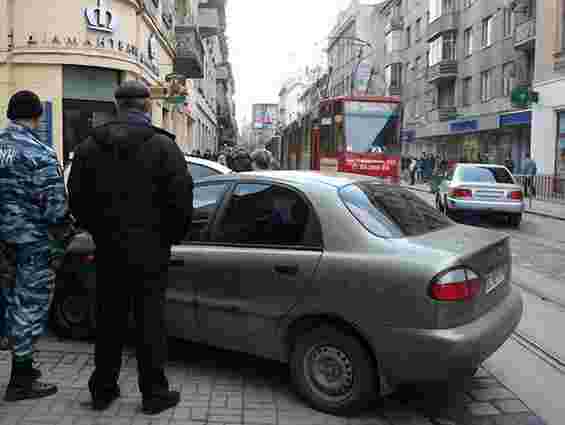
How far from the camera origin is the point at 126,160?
381 centimetres

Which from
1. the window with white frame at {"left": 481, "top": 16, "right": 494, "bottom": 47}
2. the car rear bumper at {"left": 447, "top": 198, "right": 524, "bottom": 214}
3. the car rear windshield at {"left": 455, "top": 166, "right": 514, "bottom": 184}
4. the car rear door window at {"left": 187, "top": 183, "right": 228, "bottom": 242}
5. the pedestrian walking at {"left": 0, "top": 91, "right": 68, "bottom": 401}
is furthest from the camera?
the window with white frame at {"left": 481, "top": 16, "right": 494, "bottom": 47}

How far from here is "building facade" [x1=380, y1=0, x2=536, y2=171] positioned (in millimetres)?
34156

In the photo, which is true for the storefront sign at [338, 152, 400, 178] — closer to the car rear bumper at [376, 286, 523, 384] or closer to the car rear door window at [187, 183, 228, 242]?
the car rear door window at [187, 183, 228, 242]

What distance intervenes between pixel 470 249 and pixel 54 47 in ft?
48.9

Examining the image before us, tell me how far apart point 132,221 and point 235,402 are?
4.44 ft

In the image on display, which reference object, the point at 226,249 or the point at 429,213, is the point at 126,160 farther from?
the point at 429,213

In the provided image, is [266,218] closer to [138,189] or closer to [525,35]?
[138,189]

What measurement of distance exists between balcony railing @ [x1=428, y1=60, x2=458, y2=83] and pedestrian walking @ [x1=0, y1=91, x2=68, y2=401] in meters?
41.7

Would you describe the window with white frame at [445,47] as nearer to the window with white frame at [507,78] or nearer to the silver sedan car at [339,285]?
the window with white frame at [507,78]

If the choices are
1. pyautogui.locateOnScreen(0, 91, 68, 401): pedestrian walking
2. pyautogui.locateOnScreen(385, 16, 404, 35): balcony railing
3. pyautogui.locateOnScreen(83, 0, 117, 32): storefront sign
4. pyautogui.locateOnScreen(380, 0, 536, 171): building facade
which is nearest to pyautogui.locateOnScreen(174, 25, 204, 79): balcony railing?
pyautogui.locateOnScreen(83, 0, 117, 32): storefront sign

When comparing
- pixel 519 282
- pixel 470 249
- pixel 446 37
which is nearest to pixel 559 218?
pixel 519 282

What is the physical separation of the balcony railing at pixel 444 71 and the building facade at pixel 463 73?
0.06 m

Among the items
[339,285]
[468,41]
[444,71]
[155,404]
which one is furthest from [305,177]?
[444,71]

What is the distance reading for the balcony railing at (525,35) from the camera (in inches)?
1225
